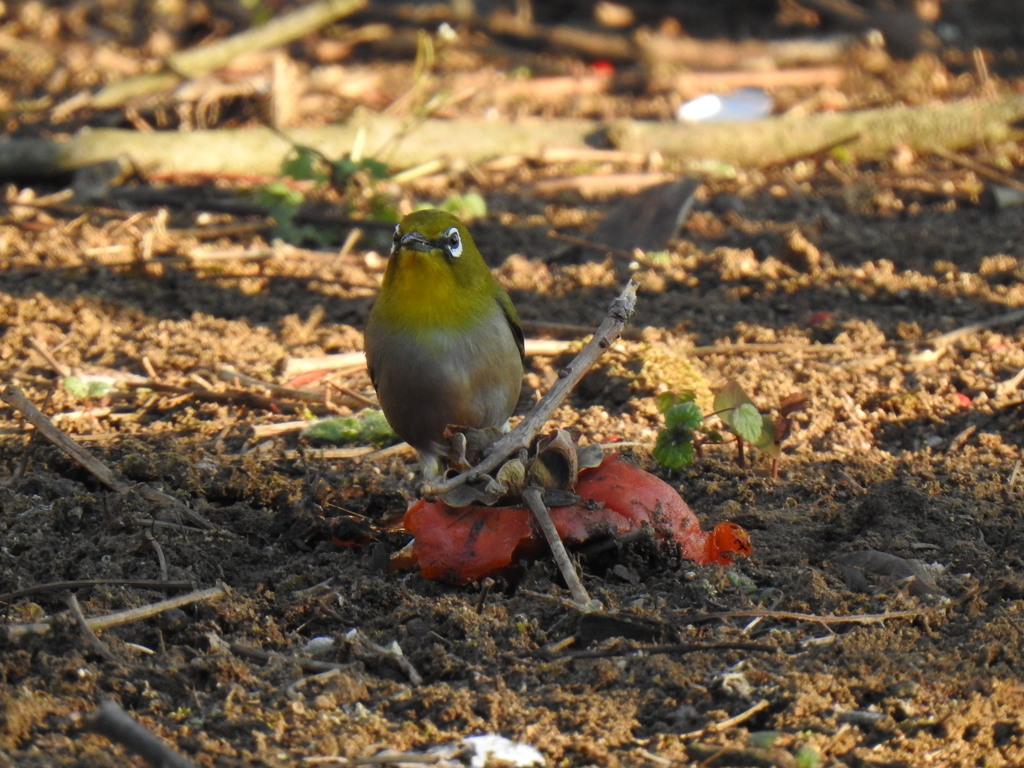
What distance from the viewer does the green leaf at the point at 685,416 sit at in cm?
443

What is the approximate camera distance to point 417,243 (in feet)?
14.8

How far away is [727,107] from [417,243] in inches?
217

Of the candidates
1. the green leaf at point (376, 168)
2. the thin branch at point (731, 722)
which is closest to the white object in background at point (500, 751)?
the thin branch at point (731, 722)

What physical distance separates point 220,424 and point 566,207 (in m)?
3.41

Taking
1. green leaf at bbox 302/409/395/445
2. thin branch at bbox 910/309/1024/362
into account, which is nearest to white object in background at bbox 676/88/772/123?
thin branch at bbox 910/309/1024/362

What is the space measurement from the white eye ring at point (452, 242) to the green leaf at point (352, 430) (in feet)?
2.98

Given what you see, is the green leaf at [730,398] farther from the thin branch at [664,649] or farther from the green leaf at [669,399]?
the thin branch at [664,649]

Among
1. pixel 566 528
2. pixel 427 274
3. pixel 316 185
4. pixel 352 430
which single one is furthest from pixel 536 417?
pixel 316 185

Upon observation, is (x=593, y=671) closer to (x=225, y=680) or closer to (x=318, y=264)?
(x=225, y=680)

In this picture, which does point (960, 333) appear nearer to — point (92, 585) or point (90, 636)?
point (92, 585)

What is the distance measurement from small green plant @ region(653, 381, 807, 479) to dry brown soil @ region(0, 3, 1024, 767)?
0.15 metres

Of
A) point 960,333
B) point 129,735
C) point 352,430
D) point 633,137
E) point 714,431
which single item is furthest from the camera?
point 633,137

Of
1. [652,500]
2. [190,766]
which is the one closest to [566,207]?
[652,500]

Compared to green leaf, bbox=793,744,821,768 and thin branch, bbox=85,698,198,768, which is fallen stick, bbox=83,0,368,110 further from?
green leaf, bbox=793,744,821,768
